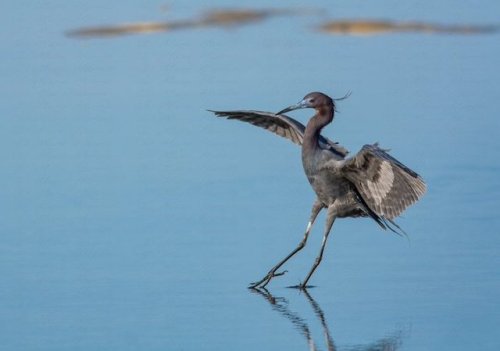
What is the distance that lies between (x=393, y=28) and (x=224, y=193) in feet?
26.1

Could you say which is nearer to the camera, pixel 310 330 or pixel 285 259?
pixel 310 330

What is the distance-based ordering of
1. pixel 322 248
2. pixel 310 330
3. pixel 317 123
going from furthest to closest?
pixel 317 123, pixel 322 248, pixel 310 330

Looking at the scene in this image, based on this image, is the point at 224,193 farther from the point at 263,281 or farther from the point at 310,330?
the point at 310,330

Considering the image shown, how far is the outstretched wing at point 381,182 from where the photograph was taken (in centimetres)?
923

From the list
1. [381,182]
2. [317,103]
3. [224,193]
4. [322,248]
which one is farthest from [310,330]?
[224,193]

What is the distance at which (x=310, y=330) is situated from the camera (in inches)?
323

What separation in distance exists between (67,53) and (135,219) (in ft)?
23.8

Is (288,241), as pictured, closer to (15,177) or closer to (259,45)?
(15,177)

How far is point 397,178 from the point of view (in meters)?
9.40

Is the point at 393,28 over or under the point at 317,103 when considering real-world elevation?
under

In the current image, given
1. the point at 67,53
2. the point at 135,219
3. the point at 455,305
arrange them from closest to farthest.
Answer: the point at 455,305 < the point at 135,219 < the point at 67,53

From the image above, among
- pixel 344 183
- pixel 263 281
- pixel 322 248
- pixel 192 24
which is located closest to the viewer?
pixel 263 281

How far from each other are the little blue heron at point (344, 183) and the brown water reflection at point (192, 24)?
8983 mm

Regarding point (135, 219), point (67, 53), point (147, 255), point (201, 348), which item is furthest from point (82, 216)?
point (67, 53)
